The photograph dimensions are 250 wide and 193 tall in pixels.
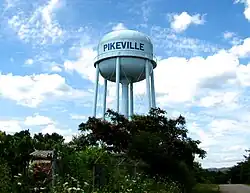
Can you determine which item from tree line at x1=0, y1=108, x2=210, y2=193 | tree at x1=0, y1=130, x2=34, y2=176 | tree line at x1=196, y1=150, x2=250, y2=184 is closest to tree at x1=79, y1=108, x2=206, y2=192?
tree line at x1=0, y1=108, x2=210, y2=193

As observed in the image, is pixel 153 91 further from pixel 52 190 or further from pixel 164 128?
pixel 52 190

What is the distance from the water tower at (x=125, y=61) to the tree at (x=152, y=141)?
1049 centimetres

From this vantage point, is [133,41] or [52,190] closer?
[52,190]

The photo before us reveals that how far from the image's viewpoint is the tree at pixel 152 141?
2088 centimetres

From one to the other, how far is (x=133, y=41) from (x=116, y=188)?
2776cm

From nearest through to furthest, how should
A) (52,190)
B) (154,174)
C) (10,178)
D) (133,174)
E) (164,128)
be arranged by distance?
(52,190)
(10,178)
(133,174)
(154,174)
(164,128)

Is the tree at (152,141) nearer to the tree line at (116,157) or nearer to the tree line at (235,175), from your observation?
the tree line at (116,157)

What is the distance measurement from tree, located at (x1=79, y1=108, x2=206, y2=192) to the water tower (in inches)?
413

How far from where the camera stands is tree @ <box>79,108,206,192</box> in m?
20.9

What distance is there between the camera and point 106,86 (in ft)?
137

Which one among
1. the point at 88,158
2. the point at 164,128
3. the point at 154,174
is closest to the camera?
the point at 88,158

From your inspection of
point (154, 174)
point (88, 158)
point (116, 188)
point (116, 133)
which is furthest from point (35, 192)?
point (116, 133)

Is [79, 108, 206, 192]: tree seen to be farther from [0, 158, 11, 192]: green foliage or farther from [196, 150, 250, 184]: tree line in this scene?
[196, 150, 250, 184]: tree line

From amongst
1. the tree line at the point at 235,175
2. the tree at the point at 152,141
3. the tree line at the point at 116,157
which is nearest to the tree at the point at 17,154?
the tree line at the point at 116,157
